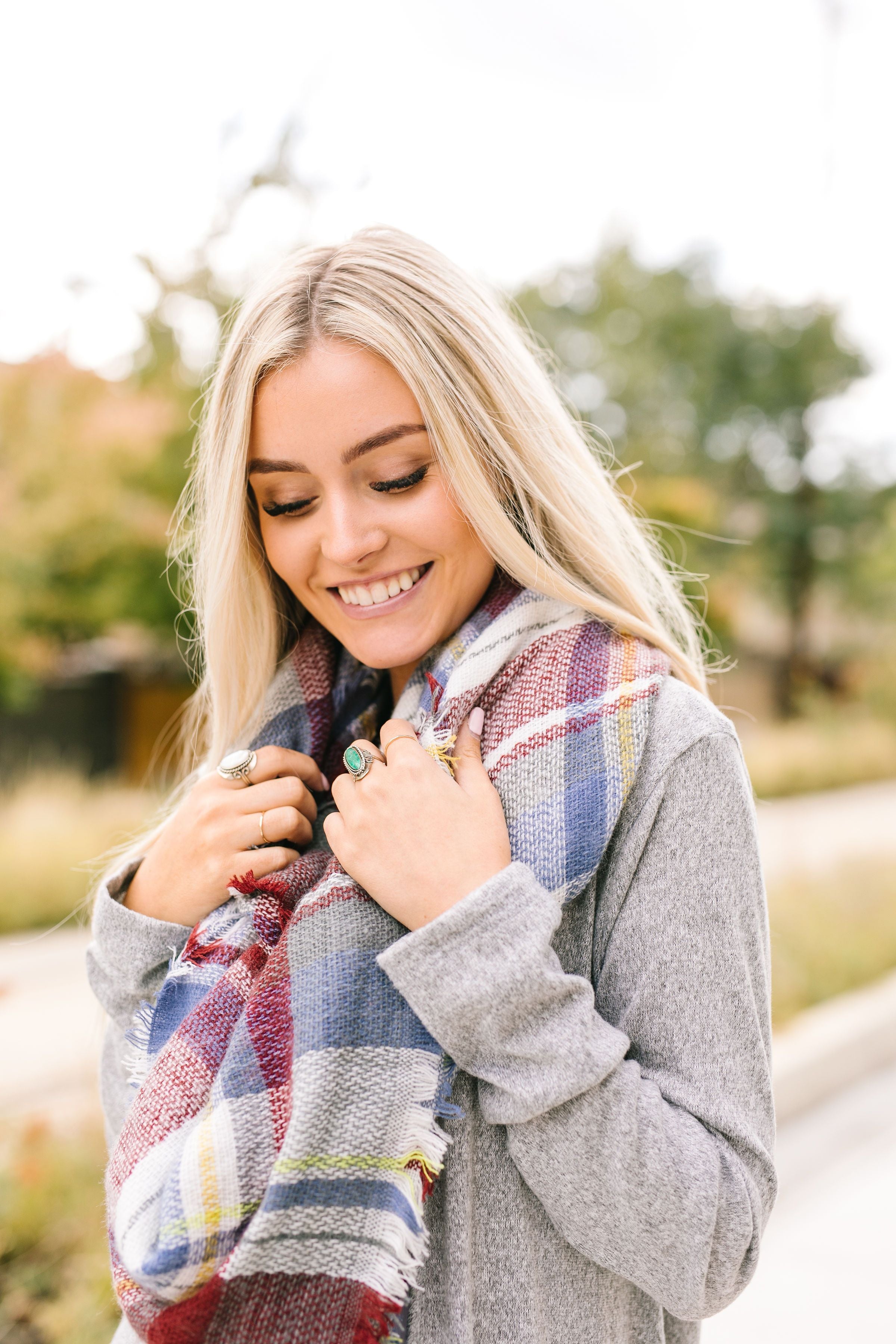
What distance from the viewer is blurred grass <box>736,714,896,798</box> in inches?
533

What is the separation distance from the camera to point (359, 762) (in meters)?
1.30

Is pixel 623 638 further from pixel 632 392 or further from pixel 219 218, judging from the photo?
pixel 632 392

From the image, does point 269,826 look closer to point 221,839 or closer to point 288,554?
point 221,839

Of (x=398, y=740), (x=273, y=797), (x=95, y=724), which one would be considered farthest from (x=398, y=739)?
(x=95, y=724)

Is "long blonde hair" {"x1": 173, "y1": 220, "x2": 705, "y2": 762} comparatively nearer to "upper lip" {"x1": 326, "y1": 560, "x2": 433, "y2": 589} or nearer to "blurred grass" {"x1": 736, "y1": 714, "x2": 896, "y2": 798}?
"upper lip" {"x1": 326, "y1": 560, "x2": 433, "y2": 589}

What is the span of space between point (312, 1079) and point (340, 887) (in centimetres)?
22

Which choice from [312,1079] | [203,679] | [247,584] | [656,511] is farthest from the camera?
[656,511]

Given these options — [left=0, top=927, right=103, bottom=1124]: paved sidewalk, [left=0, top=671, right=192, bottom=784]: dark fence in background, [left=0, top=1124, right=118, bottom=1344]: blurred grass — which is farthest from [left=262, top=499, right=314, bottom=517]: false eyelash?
[left=0, top=671, right=192, bottom=784]: dark fence in background

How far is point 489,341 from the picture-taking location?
141 cm

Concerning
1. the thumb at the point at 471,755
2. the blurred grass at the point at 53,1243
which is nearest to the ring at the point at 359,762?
the thumb at the point at 471,755

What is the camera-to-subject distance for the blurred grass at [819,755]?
13.5 meters

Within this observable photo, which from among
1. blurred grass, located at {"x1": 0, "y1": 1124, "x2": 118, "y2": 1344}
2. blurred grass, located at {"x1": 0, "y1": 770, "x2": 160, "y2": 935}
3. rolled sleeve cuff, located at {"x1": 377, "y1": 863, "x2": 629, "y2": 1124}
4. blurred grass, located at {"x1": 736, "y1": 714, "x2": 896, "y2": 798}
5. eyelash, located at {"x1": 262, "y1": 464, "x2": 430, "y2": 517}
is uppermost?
eyelash, located at {"x1": 262, "y1": 464, "x2": 430, "y2": 517}

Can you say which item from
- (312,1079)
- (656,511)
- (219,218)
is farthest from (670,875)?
(656,511)

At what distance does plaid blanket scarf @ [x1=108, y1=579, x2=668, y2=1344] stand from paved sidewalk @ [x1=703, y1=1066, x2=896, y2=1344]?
198 centimetres
